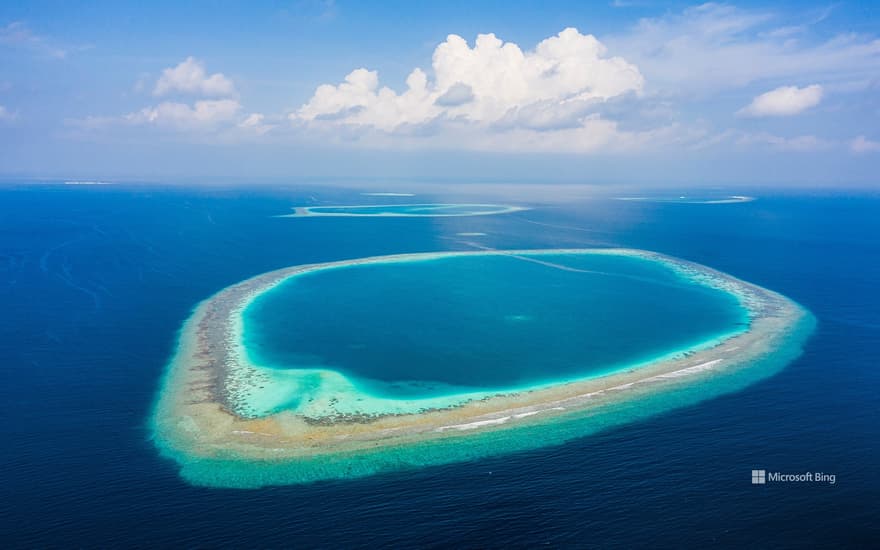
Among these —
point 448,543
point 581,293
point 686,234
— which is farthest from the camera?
point 686,234

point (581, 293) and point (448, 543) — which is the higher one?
point (581, 293)

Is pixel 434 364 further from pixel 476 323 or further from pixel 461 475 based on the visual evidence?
pixel 461 475

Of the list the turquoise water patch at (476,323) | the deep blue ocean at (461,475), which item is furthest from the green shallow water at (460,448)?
the turquoise water patch at (476,323)

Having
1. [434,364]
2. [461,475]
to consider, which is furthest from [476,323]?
[461,475]

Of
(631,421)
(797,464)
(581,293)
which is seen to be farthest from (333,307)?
(797,464)

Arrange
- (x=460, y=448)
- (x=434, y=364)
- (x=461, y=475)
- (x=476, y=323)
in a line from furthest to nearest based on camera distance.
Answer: (x=476, y=323)
(x=434, y=364)
(x=460, y=448)
(x=461, y=475)

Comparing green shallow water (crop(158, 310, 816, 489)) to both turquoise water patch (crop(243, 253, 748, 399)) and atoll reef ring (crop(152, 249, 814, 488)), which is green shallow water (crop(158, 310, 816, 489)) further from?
turquoise water patch (crop(243, 253, 748, 399))

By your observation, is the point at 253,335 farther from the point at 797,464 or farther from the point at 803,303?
the point at 803,303
